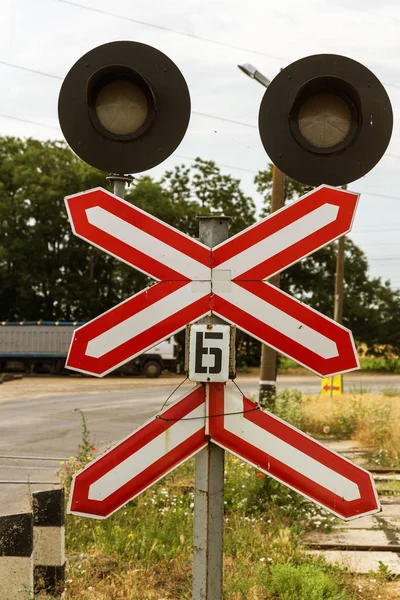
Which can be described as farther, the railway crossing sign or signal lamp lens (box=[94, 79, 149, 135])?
signal lamp lens (box=[94, 79, 149, 135])

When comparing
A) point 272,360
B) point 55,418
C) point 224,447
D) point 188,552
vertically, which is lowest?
point 188,552

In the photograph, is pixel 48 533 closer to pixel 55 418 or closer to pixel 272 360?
pixel 272 360

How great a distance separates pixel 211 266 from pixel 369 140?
740 mm

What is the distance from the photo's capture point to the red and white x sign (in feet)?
9.06

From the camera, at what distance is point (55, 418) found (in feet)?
57.8

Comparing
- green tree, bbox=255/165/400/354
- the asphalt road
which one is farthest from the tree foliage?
the asphalt road

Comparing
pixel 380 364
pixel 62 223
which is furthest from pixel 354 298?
pixel 62 223

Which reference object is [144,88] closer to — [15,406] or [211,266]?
[211,266]

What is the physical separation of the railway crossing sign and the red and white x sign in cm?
24

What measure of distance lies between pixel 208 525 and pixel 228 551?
3195 mm

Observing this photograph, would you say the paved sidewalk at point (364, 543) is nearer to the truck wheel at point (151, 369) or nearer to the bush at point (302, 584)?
the bush at point (302, 584)

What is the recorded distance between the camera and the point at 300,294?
173ft

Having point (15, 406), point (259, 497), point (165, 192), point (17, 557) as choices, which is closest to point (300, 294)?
point (165, 192)

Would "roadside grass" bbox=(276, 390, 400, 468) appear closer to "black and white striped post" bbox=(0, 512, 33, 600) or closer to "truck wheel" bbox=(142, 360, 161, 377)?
"black and white striped post" bbox=(0, 512, 33, 600)
